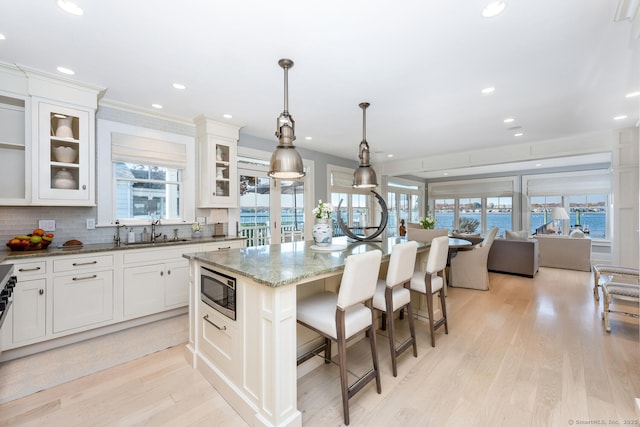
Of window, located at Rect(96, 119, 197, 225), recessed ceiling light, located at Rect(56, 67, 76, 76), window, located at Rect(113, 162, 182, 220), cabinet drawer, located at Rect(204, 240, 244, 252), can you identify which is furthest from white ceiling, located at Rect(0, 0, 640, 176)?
cabinet drawer, located at Rect(204, 240, 244, 252)

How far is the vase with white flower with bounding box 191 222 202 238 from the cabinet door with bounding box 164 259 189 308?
63 centimetres

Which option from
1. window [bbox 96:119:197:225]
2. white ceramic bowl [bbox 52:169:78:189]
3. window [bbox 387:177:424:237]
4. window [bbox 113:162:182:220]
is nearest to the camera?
white ceramic bowl [bbox 52:169:78:189]

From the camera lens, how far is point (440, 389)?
6.40 feet

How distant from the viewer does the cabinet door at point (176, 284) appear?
3201mm

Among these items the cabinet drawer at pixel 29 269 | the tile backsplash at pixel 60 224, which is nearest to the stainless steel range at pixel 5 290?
the cabinet drawer at pixel 29 269

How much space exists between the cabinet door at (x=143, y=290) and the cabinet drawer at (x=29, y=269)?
0.63 metres

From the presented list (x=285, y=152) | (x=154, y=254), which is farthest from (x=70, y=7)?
Result: (x=154, y=254)

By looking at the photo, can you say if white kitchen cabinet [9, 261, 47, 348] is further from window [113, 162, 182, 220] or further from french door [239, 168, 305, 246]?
french door [239, 168, 305, 246]

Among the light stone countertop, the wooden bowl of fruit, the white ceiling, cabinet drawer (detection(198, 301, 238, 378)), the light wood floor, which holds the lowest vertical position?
the light wood floor

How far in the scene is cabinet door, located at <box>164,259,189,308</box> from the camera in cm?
320

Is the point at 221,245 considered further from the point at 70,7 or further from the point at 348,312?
the point at 70,7

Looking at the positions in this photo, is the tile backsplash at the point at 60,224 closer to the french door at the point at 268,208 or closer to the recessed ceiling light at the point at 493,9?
the french door at the point at 268,208

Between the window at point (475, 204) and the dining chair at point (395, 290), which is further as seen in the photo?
the window at point (475, 204)

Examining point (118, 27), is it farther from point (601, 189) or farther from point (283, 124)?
point (601, 189)
